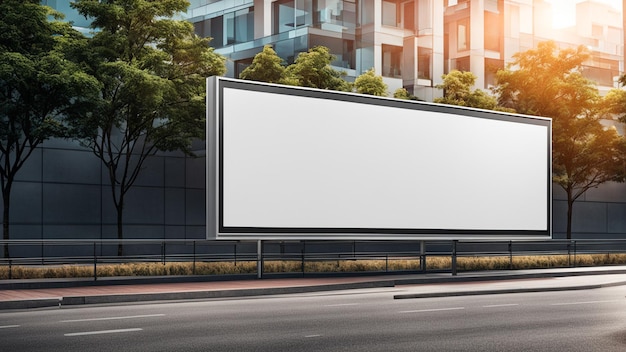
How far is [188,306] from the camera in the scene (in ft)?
57.6

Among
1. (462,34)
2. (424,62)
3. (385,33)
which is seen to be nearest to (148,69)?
(385,33)

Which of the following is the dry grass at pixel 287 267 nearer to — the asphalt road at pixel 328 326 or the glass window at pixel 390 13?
the asphalt road at pixel 328 326

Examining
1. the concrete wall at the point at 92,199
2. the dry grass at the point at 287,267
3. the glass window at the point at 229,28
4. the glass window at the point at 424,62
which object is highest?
the glass window at the point at 229,28

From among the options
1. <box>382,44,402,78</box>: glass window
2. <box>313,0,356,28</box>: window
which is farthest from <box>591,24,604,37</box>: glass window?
<box>313,0,356,28</box>: window

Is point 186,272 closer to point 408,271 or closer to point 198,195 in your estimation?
point 408,271

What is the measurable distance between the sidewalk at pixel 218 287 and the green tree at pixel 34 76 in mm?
6361

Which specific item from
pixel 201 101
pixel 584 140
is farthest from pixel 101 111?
pixel 584 140

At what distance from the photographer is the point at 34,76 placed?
27.4 meters

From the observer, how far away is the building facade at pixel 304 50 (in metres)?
35.9

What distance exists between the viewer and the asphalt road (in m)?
11.2

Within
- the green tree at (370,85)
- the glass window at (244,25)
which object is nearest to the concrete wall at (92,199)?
the green tree at (370,85)

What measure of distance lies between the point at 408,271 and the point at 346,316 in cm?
1377

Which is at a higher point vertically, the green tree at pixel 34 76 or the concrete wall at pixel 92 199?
the green tree at pixel 34 76

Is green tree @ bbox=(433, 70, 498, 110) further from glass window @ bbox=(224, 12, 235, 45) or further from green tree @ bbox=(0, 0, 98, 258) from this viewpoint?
green tree @ bbox=(0, 0, 98, 258)
